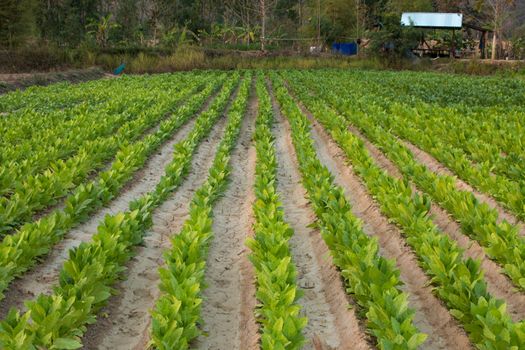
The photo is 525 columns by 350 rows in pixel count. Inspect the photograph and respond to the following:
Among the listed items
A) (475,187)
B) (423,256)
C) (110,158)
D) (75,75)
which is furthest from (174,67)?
(423,256)

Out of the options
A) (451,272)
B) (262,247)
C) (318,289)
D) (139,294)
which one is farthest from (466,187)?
(139,294)

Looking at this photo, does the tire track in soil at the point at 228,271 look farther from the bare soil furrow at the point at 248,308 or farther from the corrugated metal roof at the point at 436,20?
the corrugated metal roof at the point at 436,20

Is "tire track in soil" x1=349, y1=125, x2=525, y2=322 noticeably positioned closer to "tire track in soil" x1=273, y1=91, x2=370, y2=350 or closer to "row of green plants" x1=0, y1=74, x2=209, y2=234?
"tire track in soil" x1=273, y1=91, x2=370, y2=350

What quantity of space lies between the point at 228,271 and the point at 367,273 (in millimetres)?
1392

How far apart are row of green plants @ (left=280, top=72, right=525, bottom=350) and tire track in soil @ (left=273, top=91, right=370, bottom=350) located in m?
0.68

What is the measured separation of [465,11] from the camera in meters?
51.1

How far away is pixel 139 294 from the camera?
13.1 ft

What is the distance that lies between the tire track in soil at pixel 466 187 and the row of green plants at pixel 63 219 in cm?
407

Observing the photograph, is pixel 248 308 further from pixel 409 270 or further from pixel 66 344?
pixel 409 270

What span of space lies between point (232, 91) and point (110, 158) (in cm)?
1230

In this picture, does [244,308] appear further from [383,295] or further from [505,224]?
[505,224]

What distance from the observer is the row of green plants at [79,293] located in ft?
9.47

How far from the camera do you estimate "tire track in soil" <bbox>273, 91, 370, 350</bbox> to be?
3373 mm

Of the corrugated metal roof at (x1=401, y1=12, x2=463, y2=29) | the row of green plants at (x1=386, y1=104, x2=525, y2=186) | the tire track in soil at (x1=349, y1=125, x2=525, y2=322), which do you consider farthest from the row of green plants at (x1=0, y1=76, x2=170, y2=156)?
the corrugated metal roof at (x1=401, y1=12, x2=463, y2=29)
